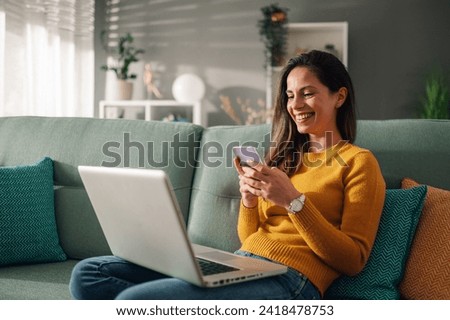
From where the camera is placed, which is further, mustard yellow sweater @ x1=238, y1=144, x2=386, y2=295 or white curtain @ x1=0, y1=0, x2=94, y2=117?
white curtain @ x1=0, y1=0, x2=94, y2=117

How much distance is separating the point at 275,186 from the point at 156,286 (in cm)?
39

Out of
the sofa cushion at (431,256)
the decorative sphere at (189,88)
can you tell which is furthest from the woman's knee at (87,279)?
the decorative sphere at (189,88)

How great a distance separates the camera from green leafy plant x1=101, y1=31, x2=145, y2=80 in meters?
4.74

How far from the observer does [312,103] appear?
1647mm

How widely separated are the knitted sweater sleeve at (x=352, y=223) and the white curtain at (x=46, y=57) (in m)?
2.91

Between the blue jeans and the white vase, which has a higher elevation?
the white vase

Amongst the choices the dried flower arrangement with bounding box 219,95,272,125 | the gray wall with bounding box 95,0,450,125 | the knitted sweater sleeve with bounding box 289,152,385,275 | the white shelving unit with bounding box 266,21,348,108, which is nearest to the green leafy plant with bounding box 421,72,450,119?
the gray wall with bounding box 95,0,450,125

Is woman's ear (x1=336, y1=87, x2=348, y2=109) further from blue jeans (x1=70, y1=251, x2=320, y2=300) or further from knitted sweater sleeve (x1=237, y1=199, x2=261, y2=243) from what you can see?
blue jeans (x1=70, y1=251, x2=320, y2=300)

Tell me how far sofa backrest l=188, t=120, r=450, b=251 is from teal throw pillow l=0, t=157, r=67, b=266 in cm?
51

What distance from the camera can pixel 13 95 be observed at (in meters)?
3.89

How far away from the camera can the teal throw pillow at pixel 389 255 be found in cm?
149

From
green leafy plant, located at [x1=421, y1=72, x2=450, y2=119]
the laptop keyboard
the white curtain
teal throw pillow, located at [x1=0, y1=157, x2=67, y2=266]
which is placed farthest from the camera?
green leafy plant, located at [x1=421, y1=72, x2=450, y2=119]

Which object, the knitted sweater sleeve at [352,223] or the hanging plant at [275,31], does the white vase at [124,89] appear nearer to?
the hanging plant at [275,31]

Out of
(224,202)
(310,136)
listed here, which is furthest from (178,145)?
(310,136)
